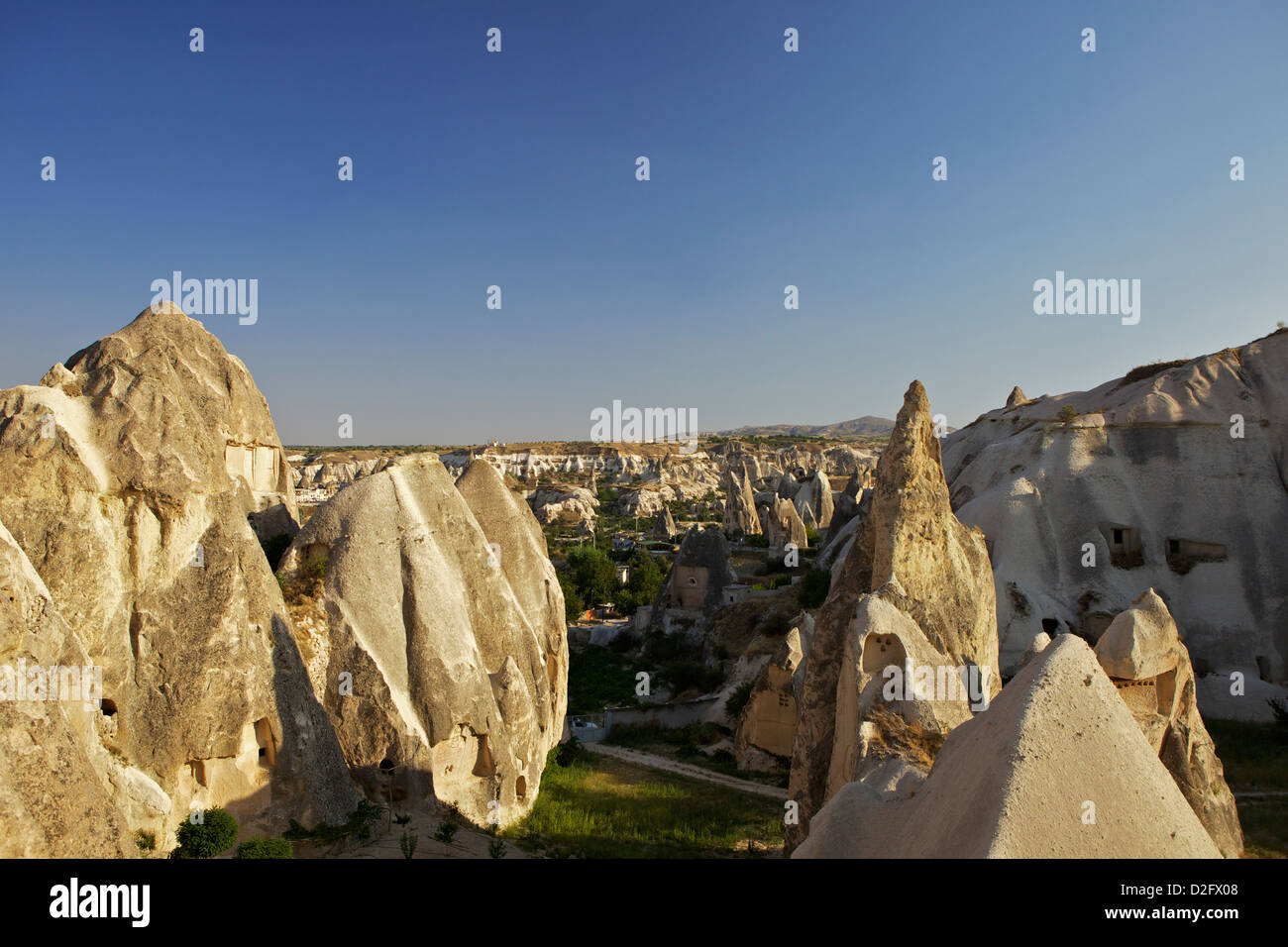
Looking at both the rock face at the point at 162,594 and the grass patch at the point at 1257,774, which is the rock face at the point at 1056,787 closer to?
the rock face at the point at 162,594

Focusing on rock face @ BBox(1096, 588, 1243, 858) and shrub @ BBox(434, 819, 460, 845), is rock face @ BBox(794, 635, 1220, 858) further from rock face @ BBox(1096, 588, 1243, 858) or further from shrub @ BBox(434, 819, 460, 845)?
shrub @ BBox(434, 819, 460, 845)

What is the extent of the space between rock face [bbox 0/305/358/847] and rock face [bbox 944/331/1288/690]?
19182mm

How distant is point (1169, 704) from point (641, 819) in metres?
8.87

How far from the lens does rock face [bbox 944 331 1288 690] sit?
2220 centimetres

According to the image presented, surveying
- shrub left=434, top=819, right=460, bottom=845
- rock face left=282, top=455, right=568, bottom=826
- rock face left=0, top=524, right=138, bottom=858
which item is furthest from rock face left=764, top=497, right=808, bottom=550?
rock face left=0, top=524, right=138, bottom=858

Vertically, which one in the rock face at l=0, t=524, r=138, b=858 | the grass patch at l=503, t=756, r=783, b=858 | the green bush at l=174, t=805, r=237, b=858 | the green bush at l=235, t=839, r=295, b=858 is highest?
the rock face at l=0, t=524, r=138, b=858

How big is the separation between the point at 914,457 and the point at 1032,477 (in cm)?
1567

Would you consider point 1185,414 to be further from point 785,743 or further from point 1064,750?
point 1064,750

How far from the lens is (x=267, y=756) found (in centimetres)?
976

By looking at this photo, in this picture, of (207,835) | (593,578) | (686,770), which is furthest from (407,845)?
(593,578)
